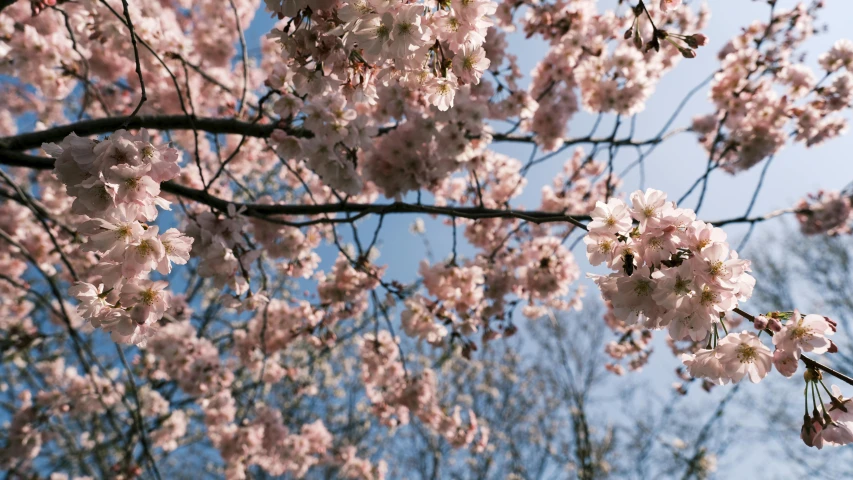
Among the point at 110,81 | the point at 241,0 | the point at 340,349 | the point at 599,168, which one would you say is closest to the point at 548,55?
the point at 599,168

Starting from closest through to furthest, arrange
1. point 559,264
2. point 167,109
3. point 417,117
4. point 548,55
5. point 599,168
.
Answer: point 417,117 < point 559,264 < point 548,55 < point 167,109 < point 599,168

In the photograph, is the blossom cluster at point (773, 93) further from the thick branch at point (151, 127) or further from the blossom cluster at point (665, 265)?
the blossom cluster at point (665, 265)

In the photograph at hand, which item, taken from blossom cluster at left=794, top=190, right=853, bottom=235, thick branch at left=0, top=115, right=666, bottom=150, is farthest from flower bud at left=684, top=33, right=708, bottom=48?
blossom cluster at left=794, top=190, right=853, bottom=235

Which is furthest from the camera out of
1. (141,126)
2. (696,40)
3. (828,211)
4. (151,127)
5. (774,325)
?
(828,211)

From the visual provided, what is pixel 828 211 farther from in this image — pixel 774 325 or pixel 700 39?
pixel 774 325

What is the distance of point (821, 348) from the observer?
3.44 feet

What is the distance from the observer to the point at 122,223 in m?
1.14

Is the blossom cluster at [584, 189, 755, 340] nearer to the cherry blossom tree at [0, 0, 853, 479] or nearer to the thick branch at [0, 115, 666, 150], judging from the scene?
the cherry blossom tree at [0, 0, 853, 479]

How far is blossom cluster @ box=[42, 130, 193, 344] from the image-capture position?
1107 millimetres

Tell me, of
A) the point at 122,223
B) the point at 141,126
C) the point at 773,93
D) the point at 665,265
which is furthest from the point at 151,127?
the point at 773,93

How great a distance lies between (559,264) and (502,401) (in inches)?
358

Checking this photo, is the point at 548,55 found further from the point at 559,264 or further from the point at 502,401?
the point at 502,401

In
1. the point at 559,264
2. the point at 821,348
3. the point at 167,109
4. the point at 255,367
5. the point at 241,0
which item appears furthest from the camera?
the point at 241,0

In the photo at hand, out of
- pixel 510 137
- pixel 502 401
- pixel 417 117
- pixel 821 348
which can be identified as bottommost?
pixel 821 348
